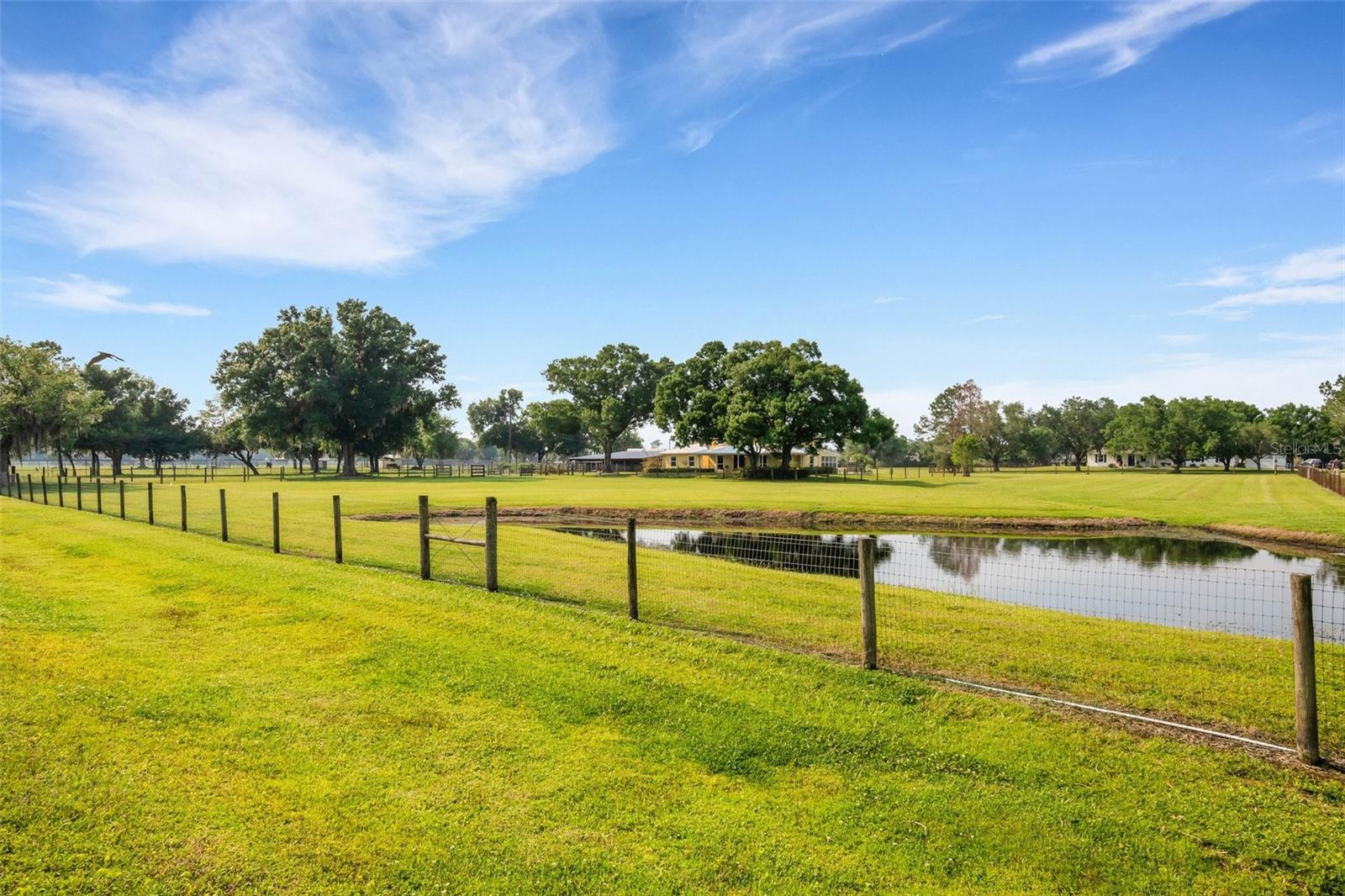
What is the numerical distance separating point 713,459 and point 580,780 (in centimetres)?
9272

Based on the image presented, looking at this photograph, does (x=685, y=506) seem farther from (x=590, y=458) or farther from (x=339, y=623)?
(x=590, y=458)

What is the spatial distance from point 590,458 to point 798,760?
103629 millimetres

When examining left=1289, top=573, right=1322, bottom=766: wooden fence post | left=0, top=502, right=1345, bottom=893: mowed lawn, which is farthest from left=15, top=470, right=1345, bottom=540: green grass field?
left=0, top=502, right=1345, bottom=893: mowed lawn

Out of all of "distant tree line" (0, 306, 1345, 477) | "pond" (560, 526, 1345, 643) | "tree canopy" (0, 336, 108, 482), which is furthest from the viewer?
"distant tree line" (0, 306, 1345, 477)

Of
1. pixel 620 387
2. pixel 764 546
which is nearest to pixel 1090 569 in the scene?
pixel 764 546

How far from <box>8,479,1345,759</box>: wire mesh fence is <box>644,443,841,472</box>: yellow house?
64.9 meters

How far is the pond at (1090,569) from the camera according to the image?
13094mm

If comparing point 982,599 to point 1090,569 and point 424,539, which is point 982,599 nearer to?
point 1090,569

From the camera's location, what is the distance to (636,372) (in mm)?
92688

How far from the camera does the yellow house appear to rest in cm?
9050

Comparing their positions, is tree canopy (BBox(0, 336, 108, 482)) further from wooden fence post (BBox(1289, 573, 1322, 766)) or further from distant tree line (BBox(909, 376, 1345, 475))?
distant tree line (BBox(909, 376, 1345, 475))

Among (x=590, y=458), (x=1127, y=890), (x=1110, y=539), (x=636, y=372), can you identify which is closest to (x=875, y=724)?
(x=1127, y=890)

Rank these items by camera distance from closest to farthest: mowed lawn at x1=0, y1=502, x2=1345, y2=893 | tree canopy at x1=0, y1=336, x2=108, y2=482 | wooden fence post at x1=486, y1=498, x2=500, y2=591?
mowed lawn at x1=0, y1=502, x2=1345, y2=893, wooden fence post at x1=486, y1=498, x2=500, y2=591, tree canopy at x1=0, y1=336, x2=108, y2=482

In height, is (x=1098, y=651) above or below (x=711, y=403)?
below
